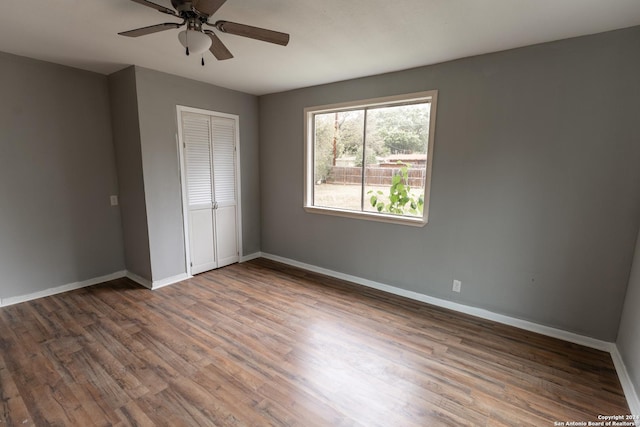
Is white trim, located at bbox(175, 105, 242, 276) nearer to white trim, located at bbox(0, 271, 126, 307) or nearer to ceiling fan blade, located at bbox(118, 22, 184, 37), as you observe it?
white trim, located at bbox(0, 271, 126, 307)

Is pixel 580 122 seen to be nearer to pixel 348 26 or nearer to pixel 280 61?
pixel 348 26

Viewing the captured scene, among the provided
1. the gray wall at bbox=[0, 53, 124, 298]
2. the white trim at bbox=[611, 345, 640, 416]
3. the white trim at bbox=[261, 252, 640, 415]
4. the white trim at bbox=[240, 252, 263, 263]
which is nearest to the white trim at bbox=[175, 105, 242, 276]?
the white trim at bbox=[240, 252, 263, 263]

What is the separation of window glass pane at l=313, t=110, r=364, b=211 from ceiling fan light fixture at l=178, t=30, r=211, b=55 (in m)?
2.18

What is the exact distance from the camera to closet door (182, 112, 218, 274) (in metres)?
3.68

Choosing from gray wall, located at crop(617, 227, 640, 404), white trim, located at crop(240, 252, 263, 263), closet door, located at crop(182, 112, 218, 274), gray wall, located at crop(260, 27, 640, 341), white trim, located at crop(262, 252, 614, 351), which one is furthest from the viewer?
white trim, located at crop(240, 252, 263, 263)

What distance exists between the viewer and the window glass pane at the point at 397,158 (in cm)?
319

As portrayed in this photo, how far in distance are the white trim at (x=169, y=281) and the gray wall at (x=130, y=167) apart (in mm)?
107

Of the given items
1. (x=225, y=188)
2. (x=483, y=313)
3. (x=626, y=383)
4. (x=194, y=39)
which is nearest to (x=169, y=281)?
(x=225, y=188)

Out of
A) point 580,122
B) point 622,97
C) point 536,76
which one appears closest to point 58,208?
point 536,76

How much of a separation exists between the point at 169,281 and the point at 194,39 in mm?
2926

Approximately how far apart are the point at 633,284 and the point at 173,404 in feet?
11.0

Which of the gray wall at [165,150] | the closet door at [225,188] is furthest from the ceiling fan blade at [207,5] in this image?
the closet door at [225,188]

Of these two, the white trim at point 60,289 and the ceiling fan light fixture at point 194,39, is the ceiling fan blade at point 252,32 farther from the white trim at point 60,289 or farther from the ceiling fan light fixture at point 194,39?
the white trim at point 60,289

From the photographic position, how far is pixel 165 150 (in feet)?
11.3
